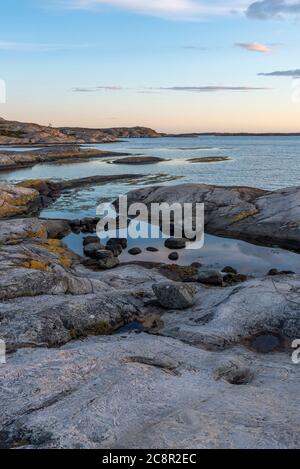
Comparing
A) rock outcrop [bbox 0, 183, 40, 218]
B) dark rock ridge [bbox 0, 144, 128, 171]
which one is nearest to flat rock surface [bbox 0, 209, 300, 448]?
rock outcrop [bbox 0, 183, 40, 218]

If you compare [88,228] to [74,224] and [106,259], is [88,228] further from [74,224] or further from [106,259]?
[106,259]

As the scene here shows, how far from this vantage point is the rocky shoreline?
11.2m

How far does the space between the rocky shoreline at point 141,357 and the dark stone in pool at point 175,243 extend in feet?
17.2

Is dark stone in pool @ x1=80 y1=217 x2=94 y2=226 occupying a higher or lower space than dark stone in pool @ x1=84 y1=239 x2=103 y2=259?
higher

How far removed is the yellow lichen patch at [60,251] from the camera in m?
28.8

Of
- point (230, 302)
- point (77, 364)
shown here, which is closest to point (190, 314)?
point (230, 302)

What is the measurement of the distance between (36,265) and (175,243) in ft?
41.6

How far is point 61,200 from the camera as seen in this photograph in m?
58.4

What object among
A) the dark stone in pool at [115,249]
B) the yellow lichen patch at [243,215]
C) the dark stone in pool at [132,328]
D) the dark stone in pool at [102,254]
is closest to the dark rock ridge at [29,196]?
the dark stone in pool at [115,249]

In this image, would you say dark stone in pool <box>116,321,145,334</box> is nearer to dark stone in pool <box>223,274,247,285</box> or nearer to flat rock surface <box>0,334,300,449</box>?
flat rock surface <box>0,334,300,449</box>

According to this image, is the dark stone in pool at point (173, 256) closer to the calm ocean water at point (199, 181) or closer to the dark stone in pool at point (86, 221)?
the calm ocean water at point (199, 181)

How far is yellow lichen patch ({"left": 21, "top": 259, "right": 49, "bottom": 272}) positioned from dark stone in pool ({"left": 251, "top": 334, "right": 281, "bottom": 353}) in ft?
→ 39.4

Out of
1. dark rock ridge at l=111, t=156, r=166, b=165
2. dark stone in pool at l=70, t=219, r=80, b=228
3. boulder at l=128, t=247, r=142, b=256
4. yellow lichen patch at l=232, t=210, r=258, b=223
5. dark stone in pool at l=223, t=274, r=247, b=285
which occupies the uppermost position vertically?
dark rock ridge at l=111, t=156, r=166, b=165

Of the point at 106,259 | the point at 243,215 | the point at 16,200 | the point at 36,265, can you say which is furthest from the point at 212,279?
the point at 16,200
